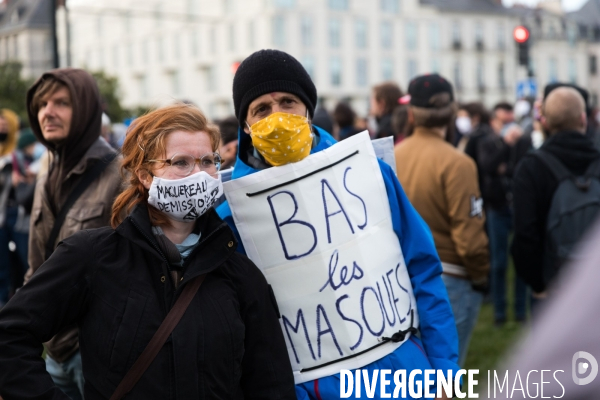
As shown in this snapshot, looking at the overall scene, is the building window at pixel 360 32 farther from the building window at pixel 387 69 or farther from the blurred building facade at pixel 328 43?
the building window at pixel 387 69

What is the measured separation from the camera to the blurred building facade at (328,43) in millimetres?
64312

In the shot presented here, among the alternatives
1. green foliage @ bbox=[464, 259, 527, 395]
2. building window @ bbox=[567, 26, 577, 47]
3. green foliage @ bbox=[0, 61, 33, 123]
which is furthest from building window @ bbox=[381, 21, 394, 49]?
green foliage @ bbox=[464, 259, 527, 395]

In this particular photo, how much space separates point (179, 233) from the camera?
2.76 m

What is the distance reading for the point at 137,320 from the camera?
250cm

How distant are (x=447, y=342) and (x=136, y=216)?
1211 millimetres

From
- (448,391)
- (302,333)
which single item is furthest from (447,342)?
(302,333)

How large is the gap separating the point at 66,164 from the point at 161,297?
1.56 meters

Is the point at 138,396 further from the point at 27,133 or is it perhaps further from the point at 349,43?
the point at 349,43

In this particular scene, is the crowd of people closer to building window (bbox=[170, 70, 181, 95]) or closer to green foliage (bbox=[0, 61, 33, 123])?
green foliage (bbox=[0, 61, 33, 123])

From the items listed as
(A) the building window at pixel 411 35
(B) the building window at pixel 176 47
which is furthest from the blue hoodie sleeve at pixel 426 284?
(B) the building window at pixel 176 47

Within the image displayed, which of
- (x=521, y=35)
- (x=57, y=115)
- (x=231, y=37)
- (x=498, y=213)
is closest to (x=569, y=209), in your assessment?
(x=57, y=115)

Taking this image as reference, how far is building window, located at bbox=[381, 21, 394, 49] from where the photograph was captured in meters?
68.5

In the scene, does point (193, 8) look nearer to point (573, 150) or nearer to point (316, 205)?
point (573, 150)

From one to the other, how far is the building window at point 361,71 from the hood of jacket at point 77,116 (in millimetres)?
63687
